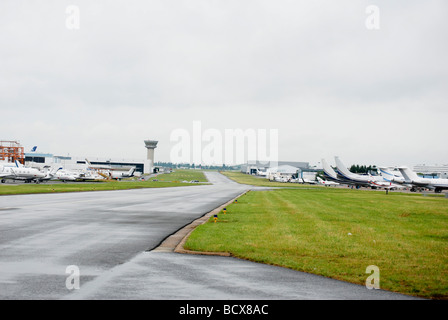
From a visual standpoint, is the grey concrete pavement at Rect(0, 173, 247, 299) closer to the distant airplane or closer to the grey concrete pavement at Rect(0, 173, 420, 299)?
the grey concrete pavement at Rect(0, 173, 420, 299)

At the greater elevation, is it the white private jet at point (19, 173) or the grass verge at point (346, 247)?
the white private jet at point (19, 173)

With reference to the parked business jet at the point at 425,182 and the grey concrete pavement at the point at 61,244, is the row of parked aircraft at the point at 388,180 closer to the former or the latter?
the parked business jet at the point at 425,182

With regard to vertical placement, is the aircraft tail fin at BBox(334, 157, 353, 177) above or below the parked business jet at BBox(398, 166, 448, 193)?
above

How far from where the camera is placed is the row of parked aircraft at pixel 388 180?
8200cm

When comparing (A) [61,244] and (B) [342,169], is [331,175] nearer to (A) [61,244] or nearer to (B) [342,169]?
(B) [342,169]

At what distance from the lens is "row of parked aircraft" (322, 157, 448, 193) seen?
8200cm

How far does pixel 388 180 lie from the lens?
99.1 m

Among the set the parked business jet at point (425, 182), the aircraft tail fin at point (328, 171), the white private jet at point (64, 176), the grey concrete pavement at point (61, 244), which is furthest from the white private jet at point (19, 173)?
the parked business jet at point (425, 182)

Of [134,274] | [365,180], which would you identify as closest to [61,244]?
[134,274]

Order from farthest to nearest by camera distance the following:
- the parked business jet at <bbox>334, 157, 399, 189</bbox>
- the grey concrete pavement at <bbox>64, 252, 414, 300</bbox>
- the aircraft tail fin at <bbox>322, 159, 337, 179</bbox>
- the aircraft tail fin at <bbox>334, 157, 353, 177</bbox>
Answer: the aircraft tail fin at <bbox>322, 159, 337, 179</bbox> < the aircraft tail fin at <bbox>334, 157, 353, 177</bbox> < the parked business jet at <bbox>334, 157, 399, 189</bbox> < the grey concrete pavement at <bbox>64, 252, 414, 300</bbox>

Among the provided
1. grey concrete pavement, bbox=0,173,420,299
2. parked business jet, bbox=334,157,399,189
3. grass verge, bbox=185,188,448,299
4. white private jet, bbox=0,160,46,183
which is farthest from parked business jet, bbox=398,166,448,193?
grey concrete pavement, bbox=0,173,420,299
